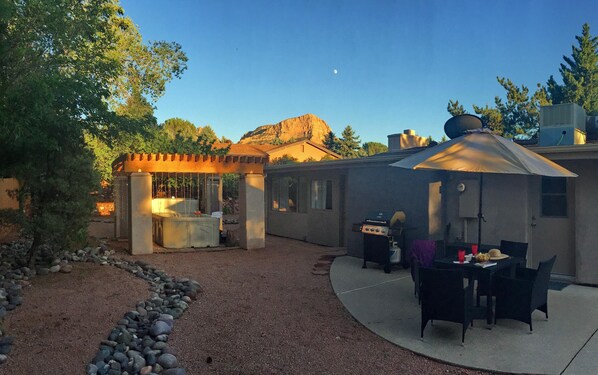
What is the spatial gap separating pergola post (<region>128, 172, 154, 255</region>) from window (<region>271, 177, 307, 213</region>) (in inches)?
187

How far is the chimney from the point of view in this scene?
1176cm

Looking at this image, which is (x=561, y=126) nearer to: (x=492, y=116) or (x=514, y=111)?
(x=492, y=116)

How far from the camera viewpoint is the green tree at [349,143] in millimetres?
48497

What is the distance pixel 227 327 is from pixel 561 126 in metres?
7.39

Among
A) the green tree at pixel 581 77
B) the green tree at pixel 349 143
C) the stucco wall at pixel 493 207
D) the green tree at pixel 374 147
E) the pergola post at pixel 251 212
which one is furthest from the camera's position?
the green tree at pixel 374 147

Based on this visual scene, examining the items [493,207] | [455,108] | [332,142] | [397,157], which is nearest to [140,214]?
[397,157]

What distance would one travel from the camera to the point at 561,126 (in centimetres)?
817

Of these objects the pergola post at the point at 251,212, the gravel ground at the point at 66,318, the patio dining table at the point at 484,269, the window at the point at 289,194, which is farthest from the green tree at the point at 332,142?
the patio dining table at the point at 484,269

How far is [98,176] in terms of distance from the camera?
785 centimetres

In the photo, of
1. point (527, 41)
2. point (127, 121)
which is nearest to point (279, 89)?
point (527, 41)

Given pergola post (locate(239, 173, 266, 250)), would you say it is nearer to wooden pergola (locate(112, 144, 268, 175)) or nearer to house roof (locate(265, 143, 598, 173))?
wooden pergola (locate(112, 144, 268, 175))

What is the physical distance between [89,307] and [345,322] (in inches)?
133

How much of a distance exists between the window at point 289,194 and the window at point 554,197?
22.7 ft

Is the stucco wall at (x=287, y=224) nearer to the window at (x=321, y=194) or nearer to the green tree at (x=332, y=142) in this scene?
the window at (x=321, y=194)
